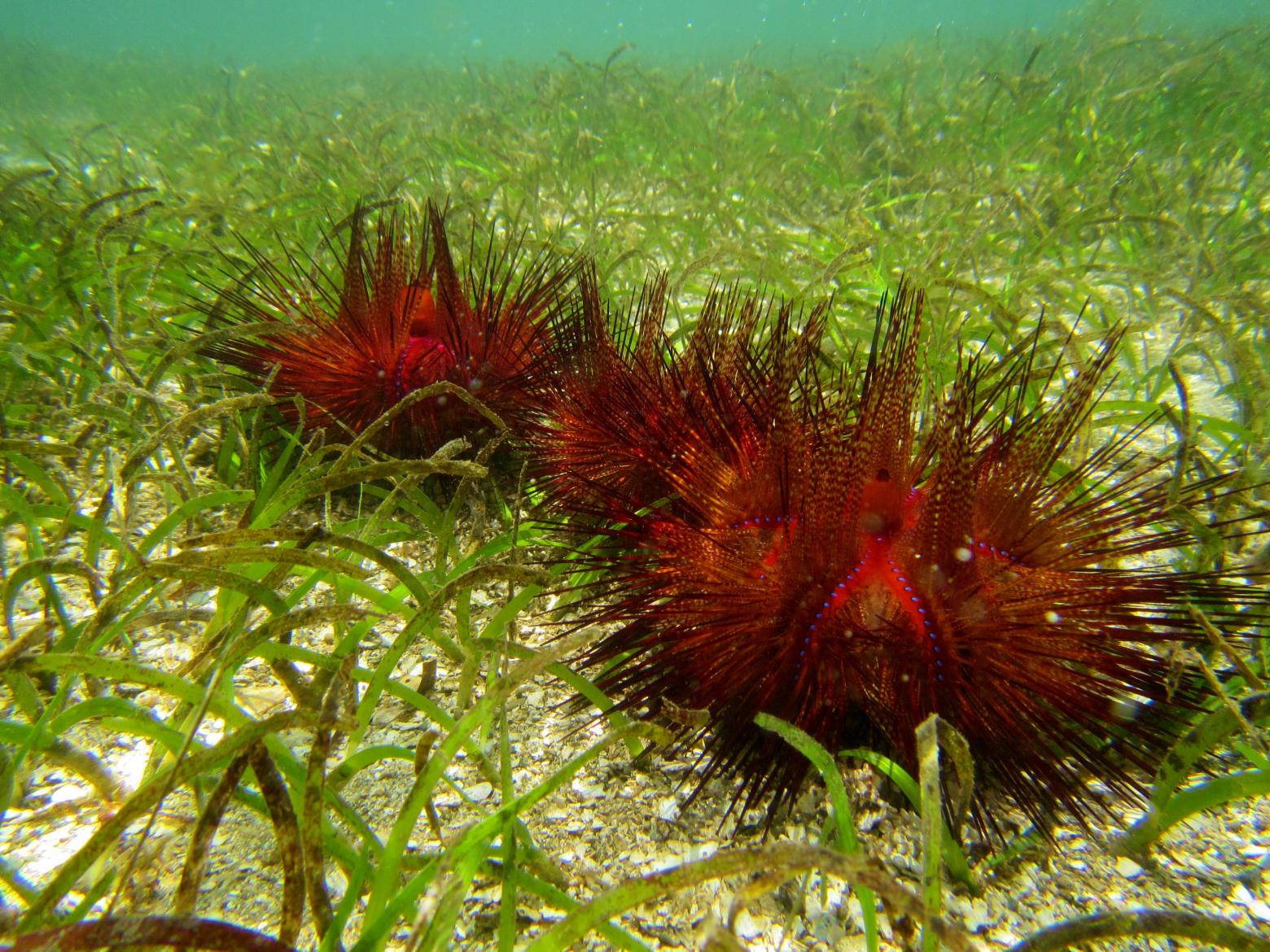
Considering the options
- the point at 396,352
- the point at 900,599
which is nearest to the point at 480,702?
the point at 900,599

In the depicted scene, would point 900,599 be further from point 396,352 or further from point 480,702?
point 396,352

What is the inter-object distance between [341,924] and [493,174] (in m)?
6.96

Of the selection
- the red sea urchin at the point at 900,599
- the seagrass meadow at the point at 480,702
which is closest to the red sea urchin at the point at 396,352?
the seagrass meadow at the point at 480,702

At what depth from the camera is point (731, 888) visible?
1.48 meters

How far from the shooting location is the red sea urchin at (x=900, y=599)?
1.35 metres

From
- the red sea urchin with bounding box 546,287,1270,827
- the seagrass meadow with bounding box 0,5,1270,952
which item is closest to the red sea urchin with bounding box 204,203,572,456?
the seagrass meadow with bounding box 0,5,1270,952

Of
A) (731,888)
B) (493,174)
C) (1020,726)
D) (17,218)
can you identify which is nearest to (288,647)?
(731,888)

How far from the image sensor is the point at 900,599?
1453 millimetres

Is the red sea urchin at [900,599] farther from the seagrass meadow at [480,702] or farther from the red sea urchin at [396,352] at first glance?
the red sea urchin at [396,352]

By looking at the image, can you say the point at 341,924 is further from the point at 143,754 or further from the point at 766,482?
the point at 766,482

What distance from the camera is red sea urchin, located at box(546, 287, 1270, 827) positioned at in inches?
53.1

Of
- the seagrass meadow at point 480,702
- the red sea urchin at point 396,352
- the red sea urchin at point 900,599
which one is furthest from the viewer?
the red sea urchin at point 396,352

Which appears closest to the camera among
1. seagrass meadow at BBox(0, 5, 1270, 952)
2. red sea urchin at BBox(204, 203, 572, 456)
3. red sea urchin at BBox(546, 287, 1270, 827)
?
seagrass meadow at BBox(0, 5, 1270, 952)

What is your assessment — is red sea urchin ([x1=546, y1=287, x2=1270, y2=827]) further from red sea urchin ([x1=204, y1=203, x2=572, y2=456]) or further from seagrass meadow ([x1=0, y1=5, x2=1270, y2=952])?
red sea urchin ([x1=204, y1=203, x2=572, y2=456])
